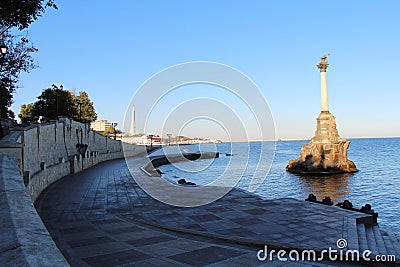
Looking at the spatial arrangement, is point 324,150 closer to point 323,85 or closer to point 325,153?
point 325,153

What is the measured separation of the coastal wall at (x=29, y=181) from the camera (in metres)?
2.35

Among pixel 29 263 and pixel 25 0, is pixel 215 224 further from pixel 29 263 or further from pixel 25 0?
pixel 25 0

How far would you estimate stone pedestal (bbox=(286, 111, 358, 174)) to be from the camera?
51312mm

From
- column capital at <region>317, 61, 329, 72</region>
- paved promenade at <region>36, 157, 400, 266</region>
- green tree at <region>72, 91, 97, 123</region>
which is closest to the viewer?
paved promenade at <region>36, 157, 400, 266</region>

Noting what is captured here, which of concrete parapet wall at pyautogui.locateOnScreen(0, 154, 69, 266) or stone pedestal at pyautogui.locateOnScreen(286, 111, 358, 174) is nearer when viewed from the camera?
concrete parapet wall at pyautogui.locateOnScreen(0, 154, 69, 266)

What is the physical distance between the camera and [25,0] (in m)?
12.1

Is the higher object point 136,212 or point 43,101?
point 43,101

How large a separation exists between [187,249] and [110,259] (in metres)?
1.53

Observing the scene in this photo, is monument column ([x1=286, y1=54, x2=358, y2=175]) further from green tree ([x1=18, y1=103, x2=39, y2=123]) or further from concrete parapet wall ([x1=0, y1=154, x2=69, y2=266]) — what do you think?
concrete parapet wall ([x1=0, y1=154, x2=69, y2=266])

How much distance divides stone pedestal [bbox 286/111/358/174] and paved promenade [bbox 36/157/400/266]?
40.9 metres

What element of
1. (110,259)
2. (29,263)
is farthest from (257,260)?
(29,263)

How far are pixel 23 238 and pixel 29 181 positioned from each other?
9546mm

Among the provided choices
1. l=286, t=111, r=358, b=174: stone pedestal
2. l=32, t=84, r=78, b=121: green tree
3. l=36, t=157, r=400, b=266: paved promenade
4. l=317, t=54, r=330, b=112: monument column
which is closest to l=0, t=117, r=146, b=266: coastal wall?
l=36, t=157, r=400, b=266: paved promenade

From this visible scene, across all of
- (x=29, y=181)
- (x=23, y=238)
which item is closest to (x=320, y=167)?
(x=29, y=181)
